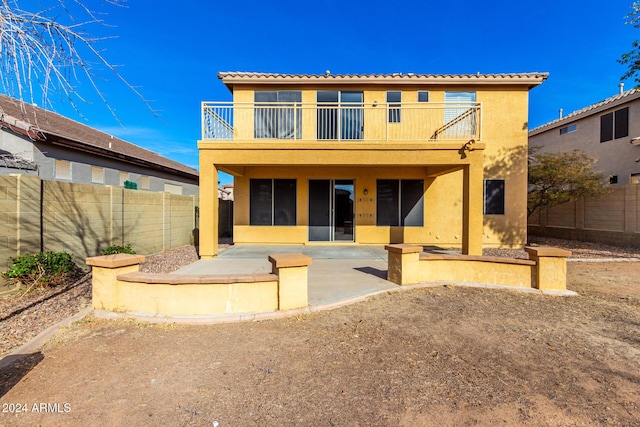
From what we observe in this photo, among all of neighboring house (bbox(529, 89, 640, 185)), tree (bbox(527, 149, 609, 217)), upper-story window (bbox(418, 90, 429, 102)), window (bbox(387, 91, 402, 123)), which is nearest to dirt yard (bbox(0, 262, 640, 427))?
window (bbox(387, 91, 402, 123))

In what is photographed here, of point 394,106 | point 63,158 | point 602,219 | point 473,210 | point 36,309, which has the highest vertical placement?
point 394,106

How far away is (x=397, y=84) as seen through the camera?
1069 cm

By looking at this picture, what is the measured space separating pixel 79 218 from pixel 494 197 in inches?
519

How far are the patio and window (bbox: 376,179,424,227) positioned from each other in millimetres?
1314

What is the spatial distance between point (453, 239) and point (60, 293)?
1152 cm

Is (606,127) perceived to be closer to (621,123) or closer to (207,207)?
Result: (621,123)

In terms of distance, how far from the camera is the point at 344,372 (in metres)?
2.86

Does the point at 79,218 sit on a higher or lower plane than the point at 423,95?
lower

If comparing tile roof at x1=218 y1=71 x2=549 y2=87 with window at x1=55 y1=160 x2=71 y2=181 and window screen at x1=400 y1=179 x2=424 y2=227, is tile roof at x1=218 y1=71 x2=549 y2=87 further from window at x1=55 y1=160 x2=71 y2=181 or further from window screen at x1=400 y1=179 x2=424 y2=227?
window at x1=55 y1=160 x2=71 y2=181

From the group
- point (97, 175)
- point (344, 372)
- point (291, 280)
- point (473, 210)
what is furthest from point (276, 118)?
point (344, 372)

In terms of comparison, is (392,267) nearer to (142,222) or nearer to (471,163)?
(471,163)

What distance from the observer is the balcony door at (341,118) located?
1044cm

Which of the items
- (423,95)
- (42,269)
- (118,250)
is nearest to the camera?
(42,269)

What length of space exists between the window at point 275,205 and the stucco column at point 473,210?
5970mm
